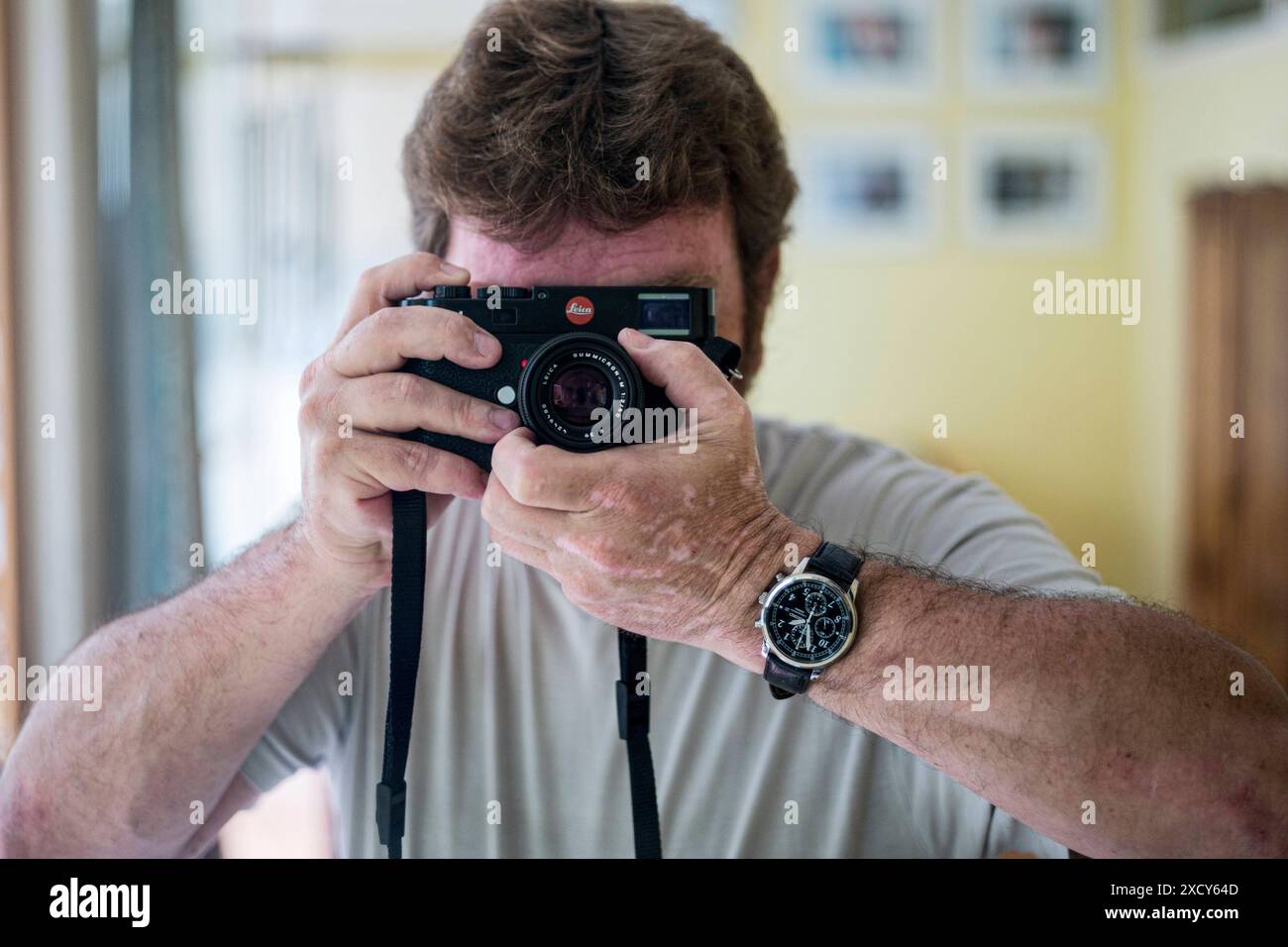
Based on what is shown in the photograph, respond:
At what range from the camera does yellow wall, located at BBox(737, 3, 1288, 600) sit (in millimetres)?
3371

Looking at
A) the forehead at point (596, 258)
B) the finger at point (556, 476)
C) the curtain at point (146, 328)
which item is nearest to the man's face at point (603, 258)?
the forehead at point (596, 258)

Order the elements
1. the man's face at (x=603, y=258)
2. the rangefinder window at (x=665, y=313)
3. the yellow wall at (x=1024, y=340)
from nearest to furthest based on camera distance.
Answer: the rangefinder window at (x=665, y=313) → the man's face at (x=603, y=258) → the yellow wall at (x=1024, y=340)

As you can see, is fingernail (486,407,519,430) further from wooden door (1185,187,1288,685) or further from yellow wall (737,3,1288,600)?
Answer: wooden door (1185,187,1288,685)

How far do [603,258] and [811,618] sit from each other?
361 millimetres

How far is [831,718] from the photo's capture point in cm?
89

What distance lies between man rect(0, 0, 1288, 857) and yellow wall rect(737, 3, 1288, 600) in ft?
8.00

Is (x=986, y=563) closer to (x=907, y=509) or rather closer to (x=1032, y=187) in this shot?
(x=907, y=509)

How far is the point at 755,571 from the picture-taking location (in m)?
0.68

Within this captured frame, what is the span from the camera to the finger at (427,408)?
72 cm

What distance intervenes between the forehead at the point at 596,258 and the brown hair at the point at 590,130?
1 centimetres

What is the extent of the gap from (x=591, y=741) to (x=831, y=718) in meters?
0.21

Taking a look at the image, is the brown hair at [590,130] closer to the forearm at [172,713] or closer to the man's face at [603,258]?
the man's face at [603,258]
